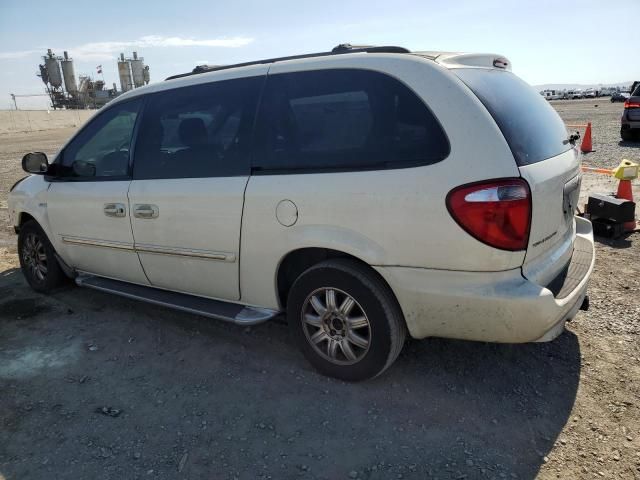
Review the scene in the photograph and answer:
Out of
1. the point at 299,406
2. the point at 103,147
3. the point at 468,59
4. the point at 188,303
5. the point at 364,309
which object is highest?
the point at 468,59

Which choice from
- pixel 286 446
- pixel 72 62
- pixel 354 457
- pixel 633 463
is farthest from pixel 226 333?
pixel 72 62

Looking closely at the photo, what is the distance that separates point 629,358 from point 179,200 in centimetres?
320

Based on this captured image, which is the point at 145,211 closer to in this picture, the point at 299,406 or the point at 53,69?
the point at 299,406

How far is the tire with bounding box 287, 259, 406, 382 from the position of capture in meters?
2.77

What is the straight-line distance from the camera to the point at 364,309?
280 centimetres

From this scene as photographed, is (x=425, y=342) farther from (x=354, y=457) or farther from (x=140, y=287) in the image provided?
(x=140, y=287)

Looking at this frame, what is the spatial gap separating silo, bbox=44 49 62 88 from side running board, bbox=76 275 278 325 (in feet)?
247

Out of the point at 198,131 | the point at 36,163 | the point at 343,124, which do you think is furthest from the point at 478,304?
the point at 36,163

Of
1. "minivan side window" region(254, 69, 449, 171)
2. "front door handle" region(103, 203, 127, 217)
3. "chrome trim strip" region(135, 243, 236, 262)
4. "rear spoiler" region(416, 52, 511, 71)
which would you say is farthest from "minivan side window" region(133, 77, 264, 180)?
"rear spoiler" region(416, 52, 511, 71)

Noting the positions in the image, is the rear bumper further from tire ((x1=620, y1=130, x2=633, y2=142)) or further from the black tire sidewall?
tire ((x1=620, y1=130, x2=633, y2=142))

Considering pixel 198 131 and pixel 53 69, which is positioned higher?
pixel 53 69

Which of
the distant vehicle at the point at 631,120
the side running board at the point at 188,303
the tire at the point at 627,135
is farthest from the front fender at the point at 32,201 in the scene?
the tire at the point at 627,135

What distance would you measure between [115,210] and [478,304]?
2.81 meters

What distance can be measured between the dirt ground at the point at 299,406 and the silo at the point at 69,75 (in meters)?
75.3
